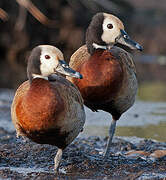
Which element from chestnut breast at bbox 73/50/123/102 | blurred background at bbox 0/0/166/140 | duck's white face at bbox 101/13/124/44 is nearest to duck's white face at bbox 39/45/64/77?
chestnut breast at bbox 73/50/123/102

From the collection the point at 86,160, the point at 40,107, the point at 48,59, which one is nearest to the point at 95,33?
the point at 48,59

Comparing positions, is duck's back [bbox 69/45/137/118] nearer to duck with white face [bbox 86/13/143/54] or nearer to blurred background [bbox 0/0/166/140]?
duck with white face [bbox 86/13/143/54]

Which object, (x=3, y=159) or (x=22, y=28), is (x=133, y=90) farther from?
(x=22, y=28)

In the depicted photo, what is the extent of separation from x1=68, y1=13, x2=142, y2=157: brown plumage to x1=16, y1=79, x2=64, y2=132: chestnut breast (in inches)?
46.2

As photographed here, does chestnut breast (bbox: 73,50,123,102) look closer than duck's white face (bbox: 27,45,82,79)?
No

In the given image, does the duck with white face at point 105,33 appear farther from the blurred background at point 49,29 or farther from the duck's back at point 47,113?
the blurred background at point 49,29

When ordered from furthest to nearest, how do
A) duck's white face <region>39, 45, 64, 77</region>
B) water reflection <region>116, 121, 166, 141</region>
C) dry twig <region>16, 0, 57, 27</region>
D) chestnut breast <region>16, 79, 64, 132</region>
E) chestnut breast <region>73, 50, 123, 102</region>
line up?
dry twig <region>16, 0, 57, 27</region>, water reflection <region>116, 121, 166, 141</region>, chestnut breast <region>73, 50, 123, 102</region>, duck's white face <region>39, 45, 64, 77</region>, chestnut breast <region>16, 79, 64, 132</region>

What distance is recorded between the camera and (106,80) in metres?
6.50

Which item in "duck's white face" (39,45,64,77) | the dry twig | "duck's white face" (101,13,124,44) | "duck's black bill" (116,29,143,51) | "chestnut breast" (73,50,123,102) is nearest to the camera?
"duck's white face" (39,45,64,77)

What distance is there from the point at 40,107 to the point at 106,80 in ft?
4.57

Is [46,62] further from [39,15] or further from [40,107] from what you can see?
[39,15]

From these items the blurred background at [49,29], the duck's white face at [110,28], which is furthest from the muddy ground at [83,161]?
the blurred background at [49,29]

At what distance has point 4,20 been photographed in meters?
18.0

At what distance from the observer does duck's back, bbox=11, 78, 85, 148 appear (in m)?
5.34
